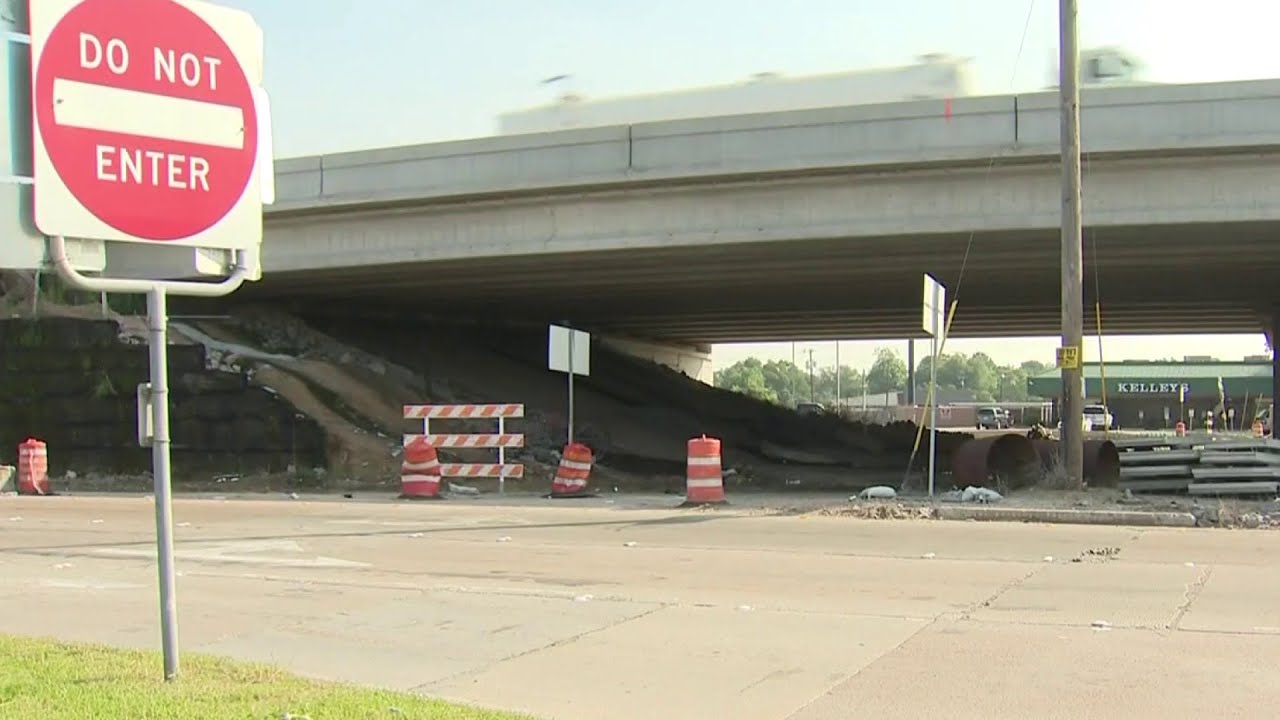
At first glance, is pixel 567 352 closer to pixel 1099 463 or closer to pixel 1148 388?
pixel 1099 463

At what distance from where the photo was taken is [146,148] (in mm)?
5035

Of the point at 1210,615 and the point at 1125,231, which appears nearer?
the point at 1210,615

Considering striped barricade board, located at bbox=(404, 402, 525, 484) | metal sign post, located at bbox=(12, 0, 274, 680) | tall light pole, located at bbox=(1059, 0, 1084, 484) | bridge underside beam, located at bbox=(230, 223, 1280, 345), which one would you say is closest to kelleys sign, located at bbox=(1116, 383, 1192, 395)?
bridge underside beam, located at bbox=(230, 223, 1280, 345)

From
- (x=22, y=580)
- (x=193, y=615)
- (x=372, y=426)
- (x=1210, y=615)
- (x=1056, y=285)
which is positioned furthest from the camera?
(x=1056, y=285)

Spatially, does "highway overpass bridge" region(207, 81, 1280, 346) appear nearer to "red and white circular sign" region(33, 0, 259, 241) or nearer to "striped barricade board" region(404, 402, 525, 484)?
"striped barricade board" region(404, 402, 525, 484)

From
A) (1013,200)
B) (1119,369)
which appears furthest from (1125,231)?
(1119,369)

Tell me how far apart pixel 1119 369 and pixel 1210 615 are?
296 feet

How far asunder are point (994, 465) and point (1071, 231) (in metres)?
4.34

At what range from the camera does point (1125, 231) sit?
68.1 feet

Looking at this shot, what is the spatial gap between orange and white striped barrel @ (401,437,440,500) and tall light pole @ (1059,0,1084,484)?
33.6ft

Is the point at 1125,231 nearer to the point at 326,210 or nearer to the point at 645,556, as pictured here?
the point at 645,556

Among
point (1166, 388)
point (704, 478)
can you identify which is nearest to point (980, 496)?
point (704, 478)

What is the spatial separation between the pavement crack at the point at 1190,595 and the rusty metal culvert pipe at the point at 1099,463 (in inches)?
330

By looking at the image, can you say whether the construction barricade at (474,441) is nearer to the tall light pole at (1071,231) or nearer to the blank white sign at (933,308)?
the blank white sign at (933,308)
